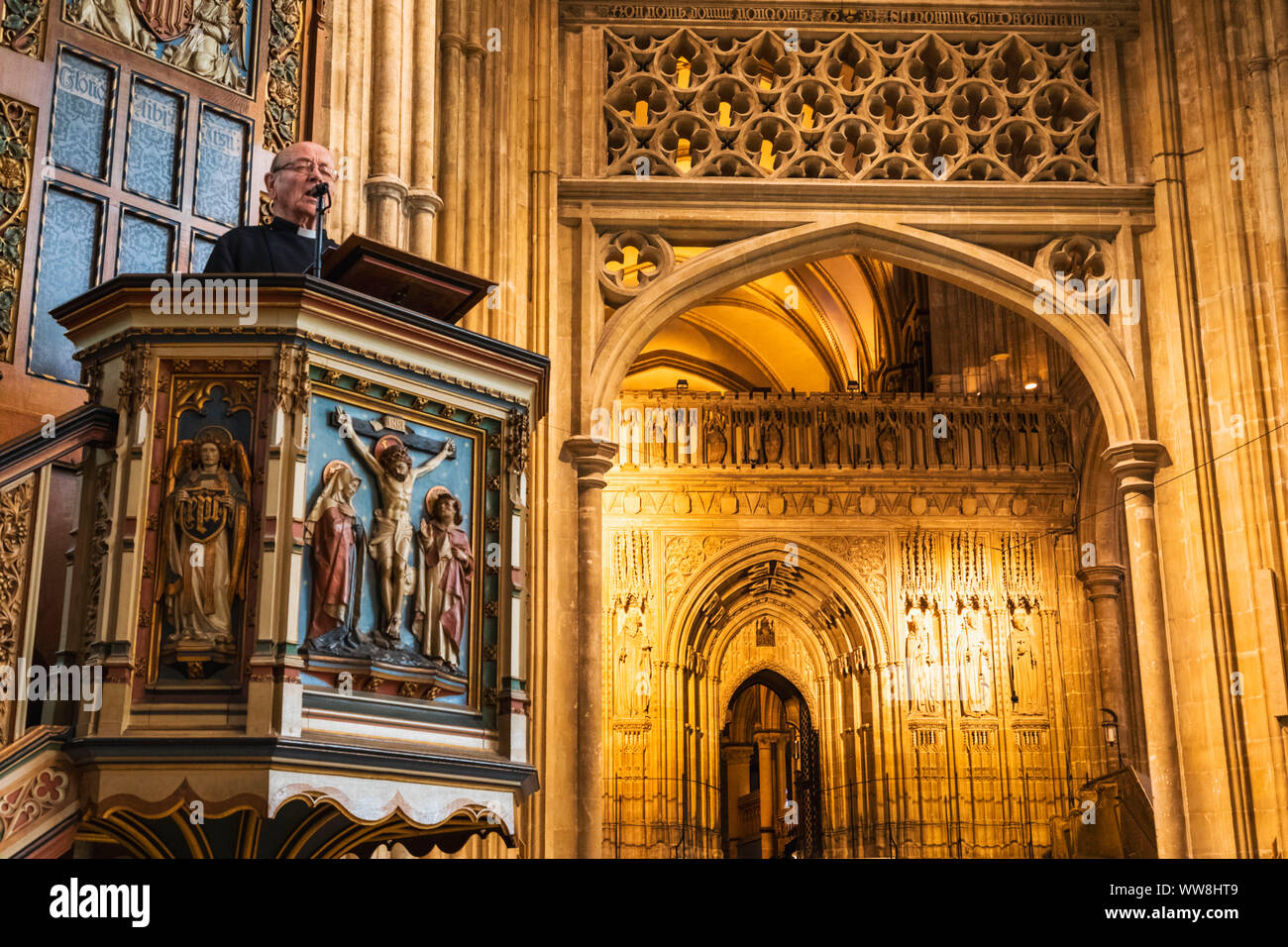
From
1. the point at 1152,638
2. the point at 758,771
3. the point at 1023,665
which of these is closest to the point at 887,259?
the point at 1152,638

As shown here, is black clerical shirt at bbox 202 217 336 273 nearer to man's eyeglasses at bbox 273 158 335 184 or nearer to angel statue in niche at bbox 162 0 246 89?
man's eyeglasses at bbox 273 158 335 184

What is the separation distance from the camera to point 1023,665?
14.6 m

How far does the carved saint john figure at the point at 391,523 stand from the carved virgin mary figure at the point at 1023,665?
1162 centimetres

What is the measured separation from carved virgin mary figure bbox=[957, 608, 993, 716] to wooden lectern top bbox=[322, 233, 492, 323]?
1110cm

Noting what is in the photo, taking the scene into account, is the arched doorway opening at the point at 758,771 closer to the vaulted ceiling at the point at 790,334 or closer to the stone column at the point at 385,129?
the vaulted ceiling at the point at 790,334

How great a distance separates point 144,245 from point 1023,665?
10.5 meters

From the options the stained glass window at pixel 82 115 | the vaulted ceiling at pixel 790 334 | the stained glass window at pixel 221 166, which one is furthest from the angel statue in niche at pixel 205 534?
the vaulted ceiling at pixel 790 334

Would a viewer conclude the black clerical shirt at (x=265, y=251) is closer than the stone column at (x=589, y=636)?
Yes

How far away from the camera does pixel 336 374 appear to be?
3.78 metres

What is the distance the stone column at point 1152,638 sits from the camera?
9.56 meters

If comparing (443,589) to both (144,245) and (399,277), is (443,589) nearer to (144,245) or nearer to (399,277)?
(399,277)
